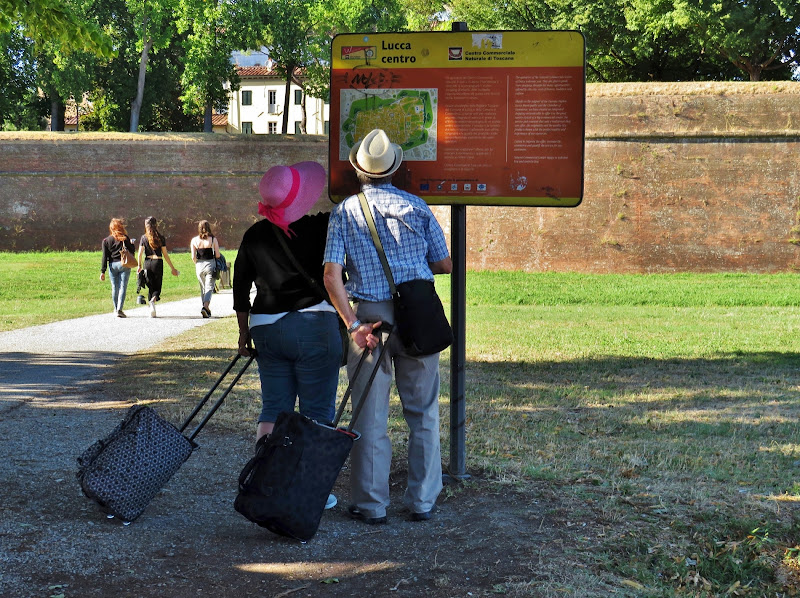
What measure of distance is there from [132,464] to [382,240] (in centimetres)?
152

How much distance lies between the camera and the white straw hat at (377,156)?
438 centimetres

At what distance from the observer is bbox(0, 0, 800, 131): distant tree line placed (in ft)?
98.1

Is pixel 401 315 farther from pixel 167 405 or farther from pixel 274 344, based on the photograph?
pixel 167 405

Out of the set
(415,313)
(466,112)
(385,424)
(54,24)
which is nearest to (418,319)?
(415,313)

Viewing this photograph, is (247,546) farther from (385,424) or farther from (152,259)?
(152,259)

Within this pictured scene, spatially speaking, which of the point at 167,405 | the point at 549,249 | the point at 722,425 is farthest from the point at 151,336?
the point at 549,249

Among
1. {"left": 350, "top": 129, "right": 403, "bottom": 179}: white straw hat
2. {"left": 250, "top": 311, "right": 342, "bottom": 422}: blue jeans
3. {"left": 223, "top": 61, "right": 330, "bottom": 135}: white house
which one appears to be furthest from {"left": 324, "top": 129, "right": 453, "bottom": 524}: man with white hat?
{"left": 223, "top": 61, "right": 330, "bottom": 135}: white house

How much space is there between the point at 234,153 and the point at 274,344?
31.6 metres

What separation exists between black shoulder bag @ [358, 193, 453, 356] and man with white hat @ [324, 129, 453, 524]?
47mm

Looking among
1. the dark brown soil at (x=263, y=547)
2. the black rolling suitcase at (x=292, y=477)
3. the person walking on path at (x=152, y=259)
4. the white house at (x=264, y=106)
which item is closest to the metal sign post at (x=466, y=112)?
the dark brown soil at (x=263, y=547)

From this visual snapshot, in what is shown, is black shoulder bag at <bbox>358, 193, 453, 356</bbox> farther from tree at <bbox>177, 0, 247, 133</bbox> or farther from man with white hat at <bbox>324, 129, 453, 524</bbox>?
tree at <bbox>177, 0, 247, 133</bbox>

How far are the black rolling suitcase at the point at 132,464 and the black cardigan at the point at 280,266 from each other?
72cm

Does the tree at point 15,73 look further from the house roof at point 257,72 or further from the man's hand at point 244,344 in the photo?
the man's hand at point 244,344

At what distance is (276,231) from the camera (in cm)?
452
